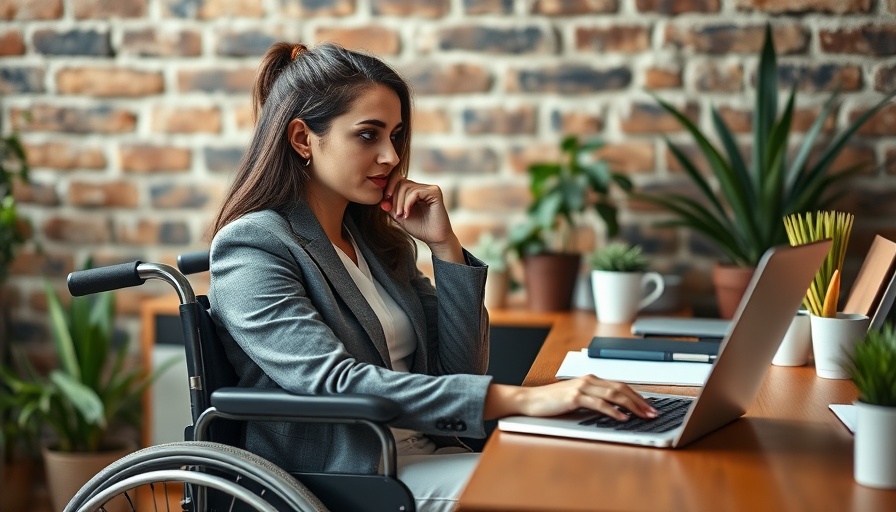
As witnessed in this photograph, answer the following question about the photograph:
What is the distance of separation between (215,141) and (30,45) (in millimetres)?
625

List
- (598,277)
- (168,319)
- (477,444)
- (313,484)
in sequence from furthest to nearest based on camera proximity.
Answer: (168,319)
(598,277)
(477,444)
(313,484)

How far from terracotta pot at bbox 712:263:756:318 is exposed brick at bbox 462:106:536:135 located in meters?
0.66

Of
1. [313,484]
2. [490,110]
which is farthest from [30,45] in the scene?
[313,484]

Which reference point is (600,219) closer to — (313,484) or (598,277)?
(598,277)

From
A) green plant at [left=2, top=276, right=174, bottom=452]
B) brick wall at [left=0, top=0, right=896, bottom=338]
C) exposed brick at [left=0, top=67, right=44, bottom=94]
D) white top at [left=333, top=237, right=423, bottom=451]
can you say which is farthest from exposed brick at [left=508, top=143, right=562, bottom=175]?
exposed brick at [left=0, top=67, right=44, bottom=94]

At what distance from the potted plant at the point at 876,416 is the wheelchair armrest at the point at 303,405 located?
1.94 ft

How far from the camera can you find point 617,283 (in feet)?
8.08

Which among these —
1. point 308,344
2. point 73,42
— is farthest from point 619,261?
point 73,42

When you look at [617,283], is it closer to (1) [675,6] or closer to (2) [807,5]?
(1) [675,6]

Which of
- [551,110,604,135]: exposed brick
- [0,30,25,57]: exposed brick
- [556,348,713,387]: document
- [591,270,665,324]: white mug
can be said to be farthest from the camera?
[0,30,25,57]: exposed brick

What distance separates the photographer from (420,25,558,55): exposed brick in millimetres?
2871

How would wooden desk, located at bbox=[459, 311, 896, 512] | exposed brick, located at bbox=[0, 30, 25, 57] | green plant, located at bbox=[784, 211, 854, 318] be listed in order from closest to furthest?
wooden desk, located at bbox=[459, 311, 896, 512] < green plant, located at bbox=[784, 211, 854, 318] < exposed brick, located at bbox=[0, 30, 25, 57]

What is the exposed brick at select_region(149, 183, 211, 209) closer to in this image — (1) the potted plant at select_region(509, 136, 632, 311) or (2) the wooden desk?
(1) the potted plant at select_region(509, 136, 632, 311)

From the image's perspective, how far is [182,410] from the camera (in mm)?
2855
